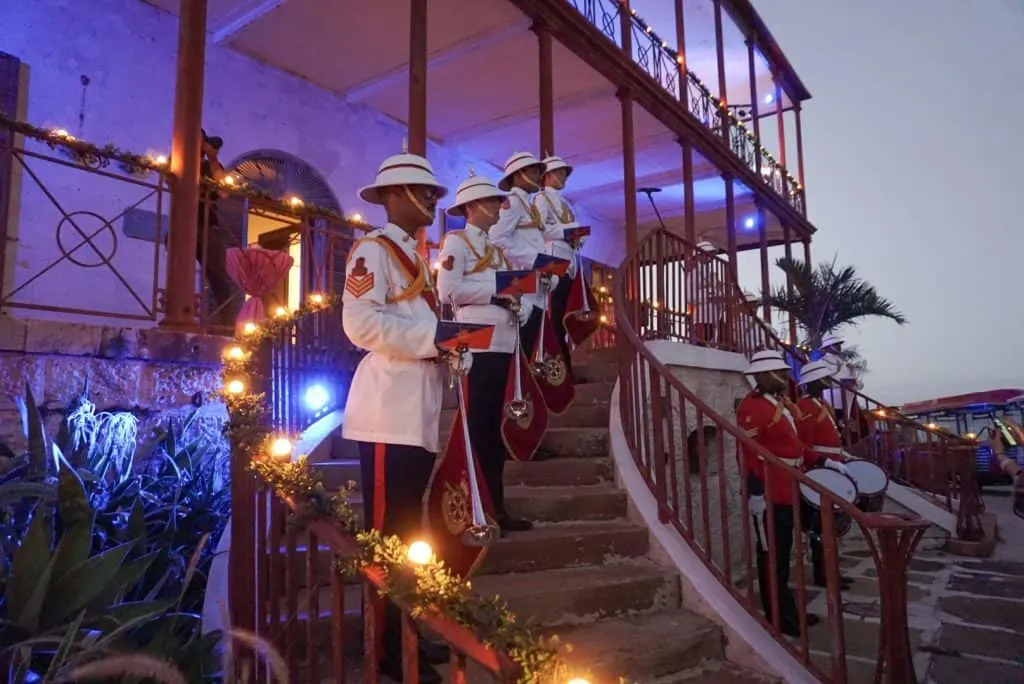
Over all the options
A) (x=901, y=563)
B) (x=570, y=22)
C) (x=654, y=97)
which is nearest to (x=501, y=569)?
(x=901, y=563)

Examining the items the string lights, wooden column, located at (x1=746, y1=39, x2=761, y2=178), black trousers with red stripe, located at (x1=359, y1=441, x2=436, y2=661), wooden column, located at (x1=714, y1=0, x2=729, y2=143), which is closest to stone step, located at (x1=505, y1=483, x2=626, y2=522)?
black trousers with red stripe, located at (x1=359, y1=441, x2=436, y2=661)

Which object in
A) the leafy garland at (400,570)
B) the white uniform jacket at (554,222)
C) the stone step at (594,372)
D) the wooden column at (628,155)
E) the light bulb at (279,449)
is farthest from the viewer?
the wooden column at (628,155)

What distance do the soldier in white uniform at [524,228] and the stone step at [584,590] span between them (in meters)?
1.61

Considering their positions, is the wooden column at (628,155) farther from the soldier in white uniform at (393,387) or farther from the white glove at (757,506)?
the soldier in white uniform at (393,387)

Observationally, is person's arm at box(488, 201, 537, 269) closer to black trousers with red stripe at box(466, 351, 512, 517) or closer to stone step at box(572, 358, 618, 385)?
black trousers with red stripe at box(466, 351, 512, 517)

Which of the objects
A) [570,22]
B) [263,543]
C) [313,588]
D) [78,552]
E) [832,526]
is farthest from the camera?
[570,22]

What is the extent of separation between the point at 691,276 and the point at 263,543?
5.57 meters

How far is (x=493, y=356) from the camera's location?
4273mm

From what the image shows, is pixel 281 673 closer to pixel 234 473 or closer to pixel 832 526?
pixel 234 473

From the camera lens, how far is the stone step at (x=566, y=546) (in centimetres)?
416

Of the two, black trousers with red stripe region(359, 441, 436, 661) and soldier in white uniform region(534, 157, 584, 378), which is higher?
soldier in white uniform region(534, 157, 584, 378)

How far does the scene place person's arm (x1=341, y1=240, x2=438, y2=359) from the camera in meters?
2.92

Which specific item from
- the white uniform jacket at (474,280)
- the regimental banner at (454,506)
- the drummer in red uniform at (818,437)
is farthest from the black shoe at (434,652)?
the drummer in red uniform at (818,437)

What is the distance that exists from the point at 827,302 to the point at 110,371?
1295 cm
